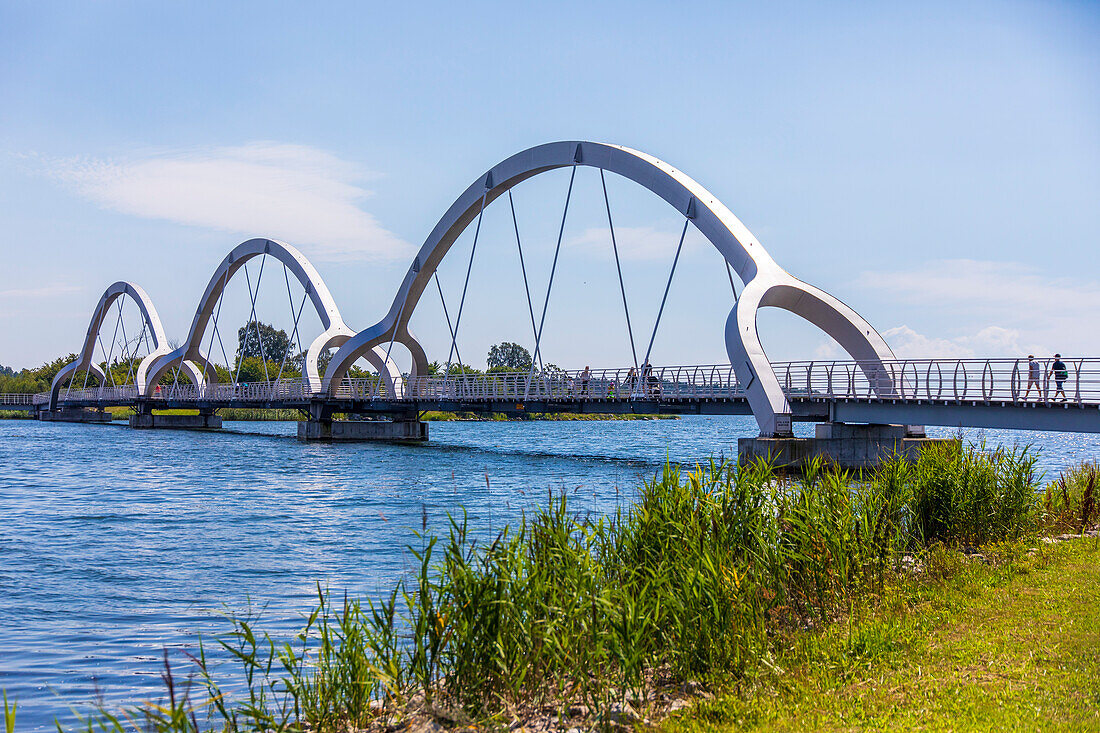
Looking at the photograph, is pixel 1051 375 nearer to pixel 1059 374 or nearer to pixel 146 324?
pixel 1059 374

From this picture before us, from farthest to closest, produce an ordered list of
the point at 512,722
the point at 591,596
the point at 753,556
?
1. the point at 753,556
2. the point at 591,596
3. the point at 512,722

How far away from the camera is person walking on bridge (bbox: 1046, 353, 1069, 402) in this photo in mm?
28638

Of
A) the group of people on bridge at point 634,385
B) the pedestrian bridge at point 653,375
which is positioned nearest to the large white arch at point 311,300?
the pedestrian bridge at point 653,375

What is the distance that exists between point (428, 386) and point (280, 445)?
36.4 ft

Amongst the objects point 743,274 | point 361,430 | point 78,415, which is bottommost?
point 78,415

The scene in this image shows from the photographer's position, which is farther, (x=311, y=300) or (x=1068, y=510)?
(x=311, y=300)

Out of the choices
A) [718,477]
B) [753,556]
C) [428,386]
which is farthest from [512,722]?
[428,386]

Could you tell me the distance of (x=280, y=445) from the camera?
6538 cm

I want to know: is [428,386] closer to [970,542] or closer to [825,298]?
[825,298]

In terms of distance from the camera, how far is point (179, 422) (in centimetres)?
9694

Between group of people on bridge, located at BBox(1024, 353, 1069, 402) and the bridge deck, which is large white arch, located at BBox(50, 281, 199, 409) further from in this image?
group of people on bridge, located at BBox(1024, 353, 1069, 402)

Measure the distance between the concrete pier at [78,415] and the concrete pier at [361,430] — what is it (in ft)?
205

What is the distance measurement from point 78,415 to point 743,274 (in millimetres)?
105935

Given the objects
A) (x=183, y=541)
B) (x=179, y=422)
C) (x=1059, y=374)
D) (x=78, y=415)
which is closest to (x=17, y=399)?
(x=78, y=415)
